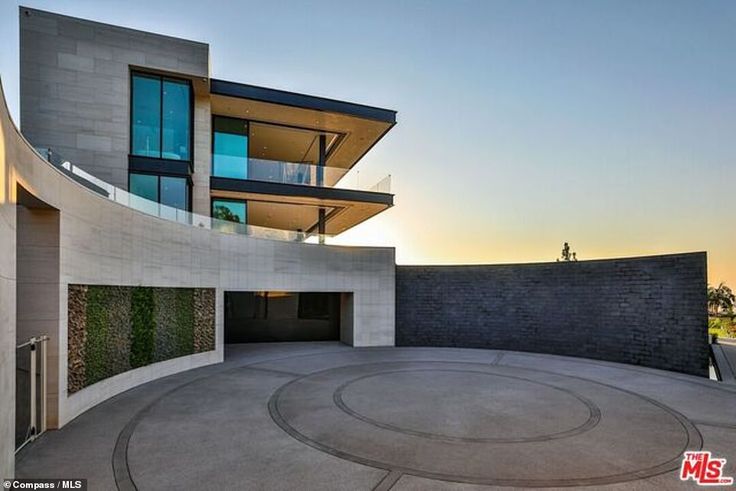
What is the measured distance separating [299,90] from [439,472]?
1678 centimetres

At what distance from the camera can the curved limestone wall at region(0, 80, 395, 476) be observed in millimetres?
4988

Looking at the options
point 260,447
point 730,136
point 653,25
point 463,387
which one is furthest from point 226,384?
point 730,136

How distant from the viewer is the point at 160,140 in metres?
15.6

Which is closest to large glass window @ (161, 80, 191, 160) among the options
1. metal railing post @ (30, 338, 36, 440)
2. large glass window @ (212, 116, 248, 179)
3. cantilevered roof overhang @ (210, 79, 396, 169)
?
cantilevered roof overhang @ (210, 79, 396, 169)

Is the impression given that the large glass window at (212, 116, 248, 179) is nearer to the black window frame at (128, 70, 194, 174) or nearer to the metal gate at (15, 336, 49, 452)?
the black window frame at (128, 70, 194, 174)

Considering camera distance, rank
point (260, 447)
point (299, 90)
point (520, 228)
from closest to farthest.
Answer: point (260, 447), point (299, 90), point (520, 228)

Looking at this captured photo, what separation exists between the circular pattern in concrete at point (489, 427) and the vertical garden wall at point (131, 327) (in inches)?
149

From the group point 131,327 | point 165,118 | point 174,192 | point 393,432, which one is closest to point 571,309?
point 393,432

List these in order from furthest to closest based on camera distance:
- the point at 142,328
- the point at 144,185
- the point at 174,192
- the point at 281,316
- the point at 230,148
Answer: the point at 230,148 → the point at 281,316 → the point at 174,192 → the point at 144,185 → the point at 142,328

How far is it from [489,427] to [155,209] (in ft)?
32.5

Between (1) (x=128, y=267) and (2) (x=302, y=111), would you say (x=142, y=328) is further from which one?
(2) (x=302, y=111)

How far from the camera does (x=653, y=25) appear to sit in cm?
1203

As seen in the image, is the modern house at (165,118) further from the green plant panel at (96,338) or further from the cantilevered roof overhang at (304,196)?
the green plant panel at (96,338)

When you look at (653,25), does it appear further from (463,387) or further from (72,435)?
(72,435)
